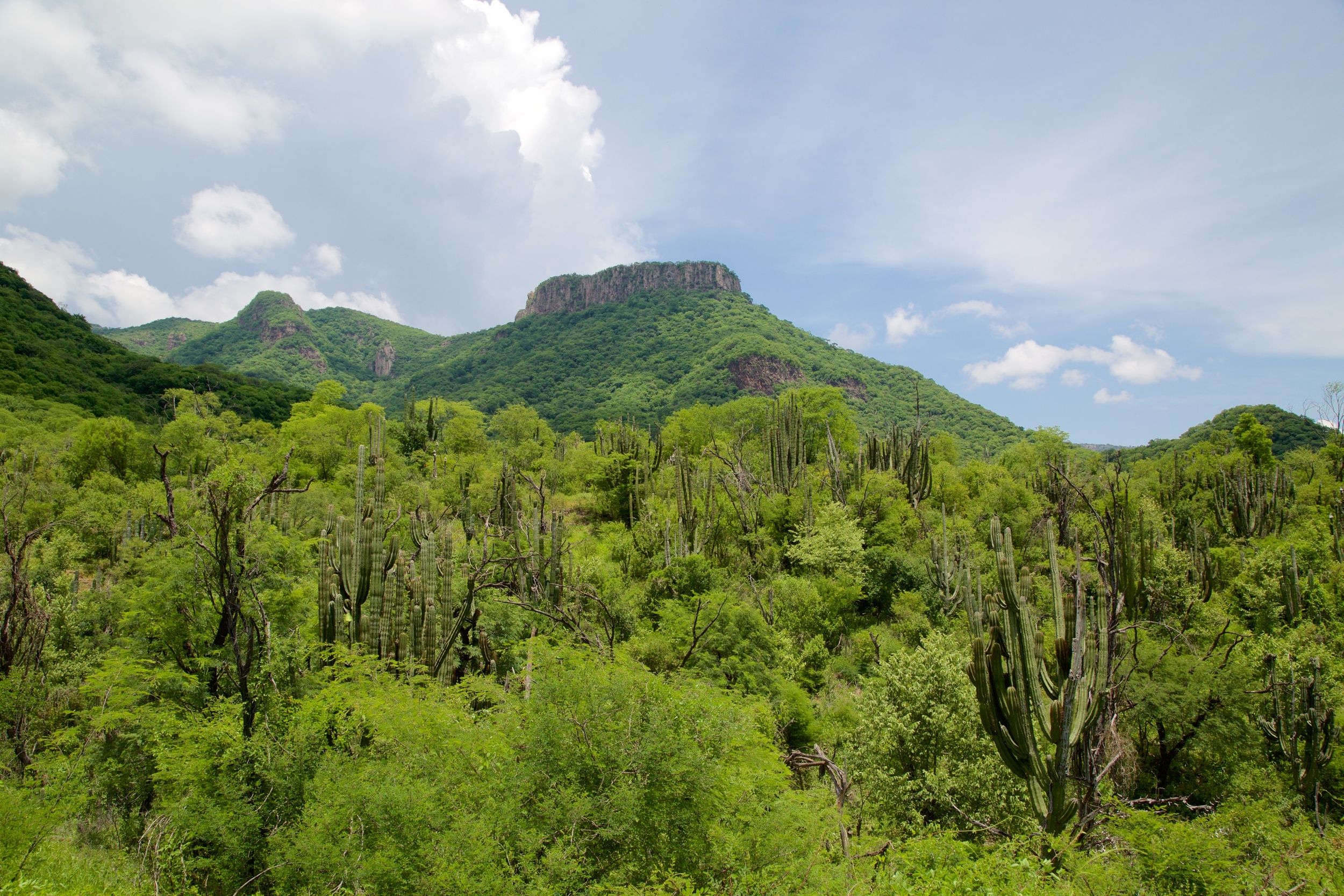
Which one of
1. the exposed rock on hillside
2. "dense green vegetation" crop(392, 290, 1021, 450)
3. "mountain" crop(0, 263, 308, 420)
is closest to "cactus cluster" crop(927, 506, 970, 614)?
"dense green vegetation" crop(392, 290, 1021, 450)

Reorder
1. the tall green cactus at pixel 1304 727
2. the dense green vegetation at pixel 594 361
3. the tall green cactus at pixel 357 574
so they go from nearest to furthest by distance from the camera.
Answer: the tall green cactus at pixel 357 574 → the tall green cactus at pixel 1304 727 → the dense green vegetation at pixel 594 361

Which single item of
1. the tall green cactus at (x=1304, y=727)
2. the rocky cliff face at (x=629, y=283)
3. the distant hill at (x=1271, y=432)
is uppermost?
the rocky cliff face at (x=629, y=283)

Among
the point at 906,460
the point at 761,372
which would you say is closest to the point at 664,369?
the point at 761,372

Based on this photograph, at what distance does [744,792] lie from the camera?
24.0 feet

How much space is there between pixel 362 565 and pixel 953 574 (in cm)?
1877

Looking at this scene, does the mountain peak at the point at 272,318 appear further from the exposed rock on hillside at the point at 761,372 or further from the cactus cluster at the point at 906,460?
the cactus cluster at the point at 906,460

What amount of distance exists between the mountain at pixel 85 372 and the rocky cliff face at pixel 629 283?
70843 millimetres

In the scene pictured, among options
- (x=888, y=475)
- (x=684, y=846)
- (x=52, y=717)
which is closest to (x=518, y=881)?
(x=684, y=846)

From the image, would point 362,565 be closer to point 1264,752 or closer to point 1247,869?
point 1247,869

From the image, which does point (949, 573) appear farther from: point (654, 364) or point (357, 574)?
point (654, 364)

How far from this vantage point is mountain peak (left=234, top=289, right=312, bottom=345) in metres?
110

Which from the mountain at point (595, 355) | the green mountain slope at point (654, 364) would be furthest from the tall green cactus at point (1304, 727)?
the mountain at point (595, 355)

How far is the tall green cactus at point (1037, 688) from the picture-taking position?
292 inches

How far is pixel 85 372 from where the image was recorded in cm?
4462
